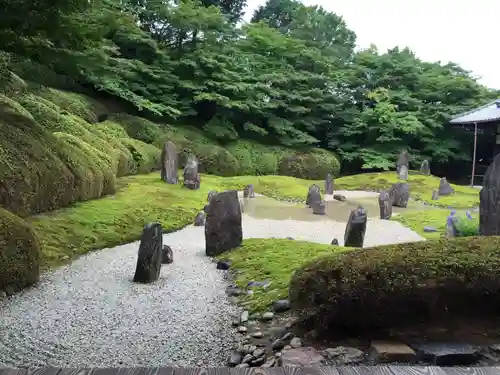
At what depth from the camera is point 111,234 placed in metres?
8.39

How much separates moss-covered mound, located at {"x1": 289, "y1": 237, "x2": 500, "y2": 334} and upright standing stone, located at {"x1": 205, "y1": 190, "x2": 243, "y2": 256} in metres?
4.32

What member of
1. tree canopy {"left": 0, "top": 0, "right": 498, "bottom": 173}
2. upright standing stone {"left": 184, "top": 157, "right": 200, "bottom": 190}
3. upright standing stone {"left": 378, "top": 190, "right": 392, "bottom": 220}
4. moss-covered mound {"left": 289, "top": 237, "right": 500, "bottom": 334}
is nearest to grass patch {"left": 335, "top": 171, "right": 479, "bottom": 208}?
tree canopy {"left": 0, "top": 0, "right": 498, "bottom": 173}

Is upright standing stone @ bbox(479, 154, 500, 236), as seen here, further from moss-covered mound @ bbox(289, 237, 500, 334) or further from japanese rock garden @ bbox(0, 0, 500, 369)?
moss-covered mound @ bbox(289, 237, 500, 334)

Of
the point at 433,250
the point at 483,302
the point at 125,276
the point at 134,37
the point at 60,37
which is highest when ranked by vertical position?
the point at 134,37

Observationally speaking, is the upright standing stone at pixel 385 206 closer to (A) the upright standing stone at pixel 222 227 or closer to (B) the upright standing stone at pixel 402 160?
(A) the upright standing stone at pixel 222 227

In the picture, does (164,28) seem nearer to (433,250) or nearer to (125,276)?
(125,276)

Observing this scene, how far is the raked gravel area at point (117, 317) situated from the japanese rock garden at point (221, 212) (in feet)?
0.09

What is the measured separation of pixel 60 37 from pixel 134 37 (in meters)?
14.5

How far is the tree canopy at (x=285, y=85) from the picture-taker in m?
21.3

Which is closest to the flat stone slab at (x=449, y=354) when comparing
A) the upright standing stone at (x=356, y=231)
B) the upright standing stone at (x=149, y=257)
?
the upright standing stone at (x=149, y=257)

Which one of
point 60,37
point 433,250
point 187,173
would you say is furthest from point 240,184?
point 433,250

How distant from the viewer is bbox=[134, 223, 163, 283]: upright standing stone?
19.9ft

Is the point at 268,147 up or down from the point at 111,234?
up

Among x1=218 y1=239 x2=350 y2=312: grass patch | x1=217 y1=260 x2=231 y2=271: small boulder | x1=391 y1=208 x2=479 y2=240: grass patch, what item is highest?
x1=218 y1=239 x2=350 y2=312: grass patch
